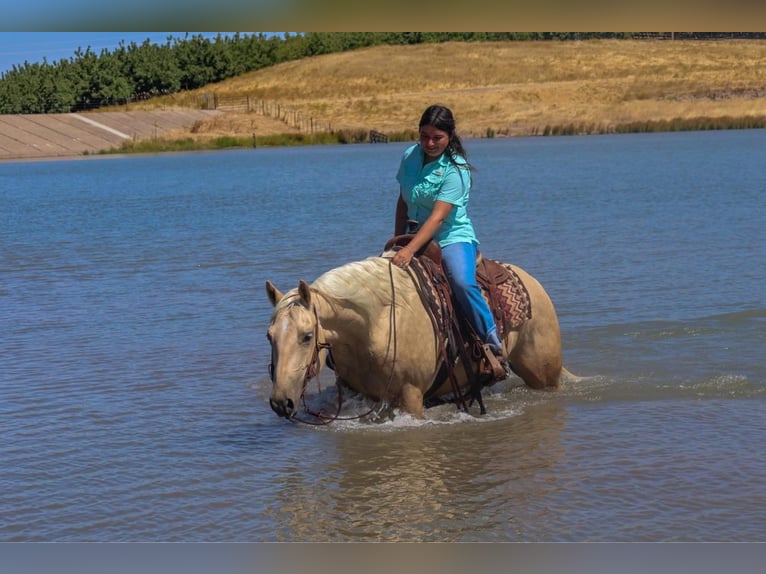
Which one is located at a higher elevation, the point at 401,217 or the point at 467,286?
the point at 401,217

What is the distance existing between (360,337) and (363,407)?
0.86 m

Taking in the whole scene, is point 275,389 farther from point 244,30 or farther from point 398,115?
point 398,115

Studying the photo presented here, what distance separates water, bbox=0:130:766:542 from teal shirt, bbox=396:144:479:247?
1.38 metres

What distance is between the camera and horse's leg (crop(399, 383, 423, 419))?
23.1 feet

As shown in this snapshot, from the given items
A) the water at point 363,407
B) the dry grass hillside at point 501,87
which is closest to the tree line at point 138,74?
the dry grass hillside at point 501,87

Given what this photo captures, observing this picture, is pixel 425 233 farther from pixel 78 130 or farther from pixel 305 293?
pixel 78 130

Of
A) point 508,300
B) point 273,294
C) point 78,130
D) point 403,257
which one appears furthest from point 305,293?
point 78,130

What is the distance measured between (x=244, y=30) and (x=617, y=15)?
2.38ft

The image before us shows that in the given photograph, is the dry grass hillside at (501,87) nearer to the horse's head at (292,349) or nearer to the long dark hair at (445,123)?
the long dark hair at (445,123)

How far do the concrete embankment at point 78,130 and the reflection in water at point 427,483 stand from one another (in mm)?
67865

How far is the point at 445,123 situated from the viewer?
6.65m

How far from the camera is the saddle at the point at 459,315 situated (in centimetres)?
699

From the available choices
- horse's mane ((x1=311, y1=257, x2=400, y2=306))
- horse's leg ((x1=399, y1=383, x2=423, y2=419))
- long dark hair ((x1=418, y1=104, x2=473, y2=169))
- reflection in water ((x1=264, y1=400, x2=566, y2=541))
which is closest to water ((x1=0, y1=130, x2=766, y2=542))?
reflection in water ((x1=264, y1=400, x2=566, y2=541))

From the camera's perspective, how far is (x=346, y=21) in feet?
6.93
